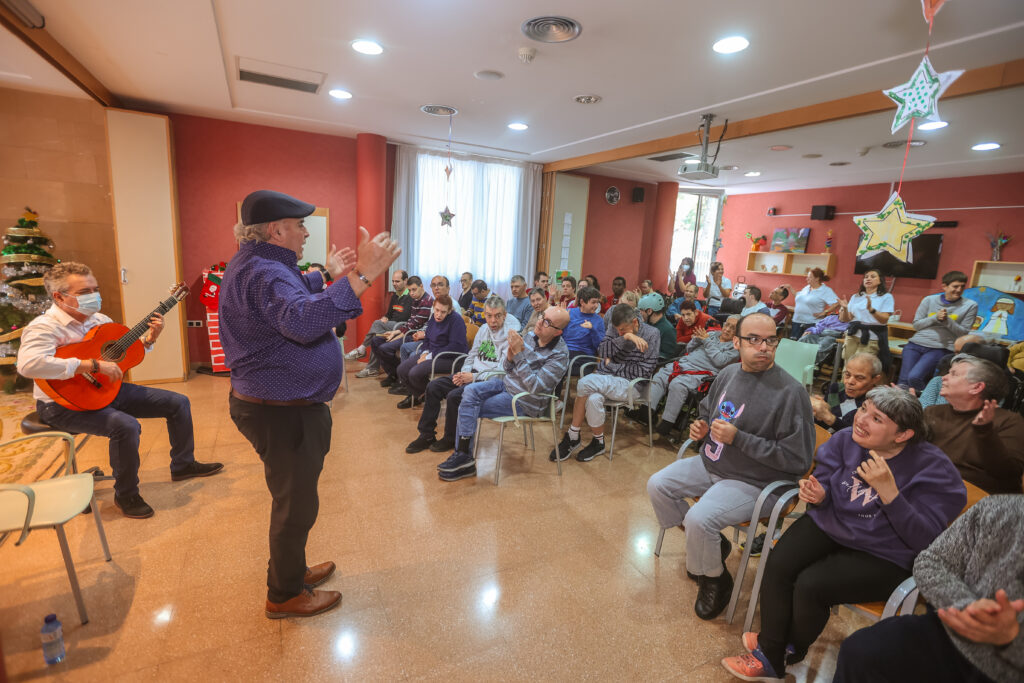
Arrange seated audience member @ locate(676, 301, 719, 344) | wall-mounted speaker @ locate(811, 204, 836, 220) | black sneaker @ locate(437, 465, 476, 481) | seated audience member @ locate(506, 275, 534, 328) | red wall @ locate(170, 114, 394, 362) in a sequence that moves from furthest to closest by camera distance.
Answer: wall-mounted speaker @ locate(811, 204, 836, 220) → seated audience member @ locate(506, 275, 534, 328) → red wall @ locate(170, 114, 394, 362) → seated audience member @ locate(676, 301, 719, 344) → black sneaker @ locate(437, 465, 476, 481)

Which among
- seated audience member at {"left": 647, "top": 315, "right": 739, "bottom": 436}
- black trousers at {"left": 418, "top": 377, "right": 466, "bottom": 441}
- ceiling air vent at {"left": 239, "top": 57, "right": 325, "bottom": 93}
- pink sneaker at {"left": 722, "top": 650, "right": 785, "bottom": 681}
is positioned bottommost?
pink sneaker at {"left": 722, "top": 650, "right": 785, "bottom": 681}

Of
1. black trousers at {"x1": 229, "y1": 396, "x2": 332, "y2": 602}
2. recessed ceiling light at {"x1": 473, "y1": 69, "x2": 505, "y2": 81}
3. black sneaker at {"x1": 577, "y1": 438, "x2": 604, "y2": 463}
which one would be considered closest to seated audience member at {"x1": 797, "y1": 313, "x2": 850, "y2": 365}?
black sneaker at {"x1": 577, "y1": 438, "x2": 604, "y2": 463}

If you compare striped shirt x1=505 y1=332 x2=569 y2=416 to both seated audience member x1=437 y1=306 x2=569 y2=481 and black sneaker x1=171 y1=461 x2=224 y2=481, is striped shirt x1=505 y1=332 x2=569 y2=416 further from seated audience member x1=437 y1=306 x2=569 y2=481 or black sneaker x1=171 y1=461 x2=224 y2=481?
black sneaker x1=171 y1=461 x2=224 y2=481

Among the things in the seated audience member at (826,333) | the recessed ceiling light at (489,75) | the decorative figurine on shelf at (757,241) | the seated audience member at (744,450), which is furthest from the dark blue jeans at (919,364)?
the decorative figurine on shelf at (757,241)

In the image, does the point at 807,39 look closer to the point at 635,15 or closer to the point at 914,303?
the point at 635,15

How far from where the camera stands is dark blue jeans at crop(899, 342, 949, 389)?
14.7 feet

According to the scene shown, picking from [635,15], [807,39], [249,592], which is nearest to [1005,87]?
[807,39]

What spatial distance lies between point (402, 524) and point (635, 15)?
10.3 feet

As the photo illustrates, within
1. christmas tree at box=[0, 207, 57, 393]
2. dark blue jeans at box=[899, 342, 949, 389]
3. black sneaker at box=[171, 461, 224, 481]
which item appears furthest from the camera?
dark blue jeans at box=[899, 342, 949, 389]

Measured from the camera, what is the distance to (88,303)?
2516 mm

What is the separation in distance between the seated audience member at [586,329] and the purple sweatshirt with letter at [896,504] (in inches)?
104

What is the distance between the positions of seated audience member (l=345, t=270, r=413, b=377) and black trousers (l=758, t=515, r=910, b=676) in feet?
14.7

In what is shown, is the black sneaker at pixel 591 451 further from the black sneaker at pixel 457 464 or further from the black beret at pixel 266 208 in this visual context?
the black beret at pixel 266 208

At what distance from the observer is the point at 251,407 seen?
1.70m
